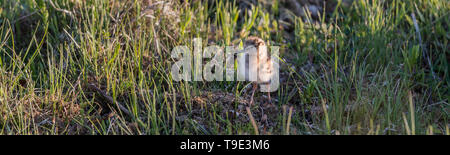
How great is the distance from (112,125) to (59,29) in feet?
3.59

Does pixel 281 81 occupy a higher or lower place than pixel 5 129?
higher

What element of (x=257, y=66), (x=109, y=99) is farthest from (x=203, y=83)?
(x=109, y=99)

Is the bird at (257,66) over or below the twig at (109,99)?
over

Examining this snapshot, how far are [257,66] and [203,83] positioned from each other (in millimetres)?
367

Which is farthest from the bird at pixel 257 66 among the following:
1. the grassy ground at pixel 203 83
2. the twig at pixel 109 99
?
the twig at pixel 109 99

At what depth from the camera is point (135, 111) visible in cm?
267

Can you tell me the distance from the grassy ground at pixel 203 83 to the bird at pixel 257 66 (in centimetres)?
10

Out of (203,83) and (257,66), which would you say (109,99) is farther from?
(257,66)

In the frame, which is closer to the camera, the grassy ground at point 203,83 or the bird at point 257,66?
the grassy ground at point 203,83

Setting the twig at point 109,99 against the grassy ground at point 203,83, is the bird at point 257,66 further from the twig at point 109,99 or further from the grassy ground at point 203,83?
the twig at point 109,99

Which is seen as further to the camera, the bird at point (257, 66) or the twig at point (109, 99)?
the bird at point (257, 66)

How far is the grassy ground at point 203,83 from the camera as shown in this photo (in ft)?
8.77
